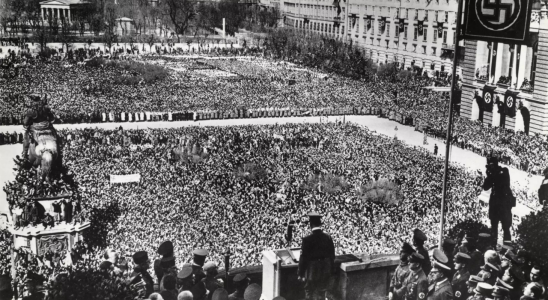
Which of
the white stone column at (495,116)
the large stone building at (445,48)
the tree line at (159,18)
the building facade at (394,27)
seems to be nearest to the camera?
the building facade at (394,27)

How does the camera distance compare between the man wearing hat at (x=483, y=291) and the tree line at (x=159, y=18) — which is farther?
the tree line at (x=159, y=18)

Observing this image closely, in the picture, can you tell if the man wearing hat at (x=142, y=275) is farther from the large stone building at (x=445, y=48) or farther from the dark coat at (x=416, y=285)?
the large stone building at (x=445, y=48)

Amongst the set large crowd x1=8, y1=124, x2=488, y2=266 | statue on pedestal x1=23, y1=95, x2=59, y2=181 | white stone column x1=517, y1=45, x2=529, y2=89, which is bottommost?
large crowd x1=8, y1=124, x2=488, y2=266

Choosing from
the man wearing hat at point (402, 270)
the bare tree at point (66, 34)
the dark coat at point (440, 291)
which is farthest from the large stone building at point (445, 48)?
the dark coat at point (440, 291)

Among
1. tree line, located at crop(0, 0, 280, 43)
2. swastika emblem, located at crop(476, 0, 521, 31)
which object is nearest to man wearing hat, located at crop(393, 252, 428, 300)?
swastika emblem, located at crop(476, 0, 521, 31)

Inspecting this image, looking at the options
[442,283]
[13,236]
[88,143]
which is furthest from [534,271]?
[88,143]

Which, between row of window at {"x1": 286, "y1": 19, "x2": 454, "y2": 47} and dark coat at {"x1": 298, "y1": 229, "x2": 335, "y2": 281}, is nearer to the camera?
dark coat at {"x1": 298, "y1": 229, "x2": 335, "y2": 281}

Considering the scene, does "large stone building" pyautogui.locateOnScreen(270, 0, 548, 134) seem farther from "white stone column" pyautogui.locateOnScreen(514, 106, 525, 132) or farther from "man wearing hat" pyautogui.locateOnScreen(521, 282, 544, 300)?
"man wearing hat" pyautogui.locateOnScreen(521, 282, 544, 300)

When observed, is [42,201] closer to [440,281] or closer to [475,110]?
[440,281]
